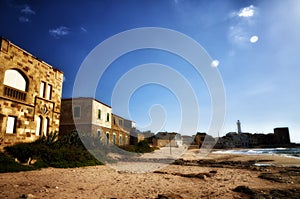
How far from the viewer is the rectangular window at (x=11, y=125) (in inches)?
470

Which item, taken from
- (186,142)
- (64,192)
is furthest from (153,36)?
(186,142)

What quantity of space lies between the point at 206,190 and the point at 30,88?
13.6 meters

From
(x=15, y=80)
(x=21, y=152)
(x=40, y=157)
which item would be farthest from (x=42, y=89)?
(x=40, y=157)

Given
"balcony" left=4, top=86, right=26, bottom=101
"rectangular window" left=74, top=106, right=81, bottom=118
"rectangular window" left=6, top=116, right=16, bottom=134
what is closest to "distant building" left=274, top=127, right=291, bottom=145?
"rectangular window" left=74, top=106, right=81, bottom=118

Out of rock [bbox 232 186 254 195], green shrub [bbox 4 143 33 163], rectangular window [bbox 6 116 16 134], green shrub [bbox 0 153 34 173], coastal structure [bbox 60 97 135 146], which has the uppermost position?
coastal structure [bbox 60 97 135 146]

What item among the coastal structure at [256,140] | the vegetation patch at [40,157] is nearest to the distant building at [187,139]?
the coastal structure at [256,140]

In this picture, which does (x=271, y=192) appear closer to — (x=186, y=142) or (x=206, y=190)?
(x=206, y=190)

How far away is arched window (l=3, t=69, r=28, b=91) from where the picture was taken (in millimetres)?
12153

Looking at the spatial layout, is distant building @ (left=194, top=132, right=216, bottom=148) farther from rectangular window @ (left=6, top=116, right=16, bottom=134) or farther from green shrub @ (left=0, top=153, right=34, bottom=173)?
green shrub @ (left=0, top=153, right=34, bottom=173)

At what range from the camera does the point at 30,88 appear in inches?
548

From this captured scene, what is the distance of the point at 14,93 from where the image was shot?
12.5 m

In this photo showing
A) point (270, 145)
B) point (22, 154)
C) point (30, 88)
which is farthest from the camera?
point (270, 145)

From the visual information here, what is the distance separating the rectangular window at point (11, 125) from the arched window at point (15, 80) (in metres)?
2.11

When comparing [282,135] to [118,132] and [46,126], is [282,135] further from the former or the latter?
[46,126]
